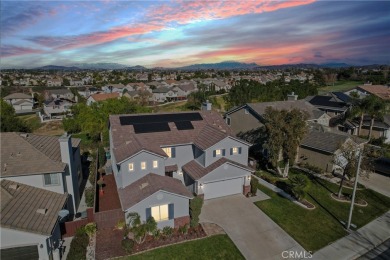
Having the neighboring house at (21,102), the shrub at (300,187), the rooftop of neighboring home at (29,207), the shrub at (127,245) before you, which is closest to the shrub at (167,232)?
the shrub at (127,245)

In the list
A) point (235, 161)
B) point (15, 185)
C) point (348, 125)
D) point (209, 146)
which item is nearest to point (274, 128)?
point (235, 161)

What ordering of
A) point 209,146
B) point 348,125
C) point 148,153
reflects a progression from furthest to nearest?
point 348,125 < point 209,146 < point 148,153

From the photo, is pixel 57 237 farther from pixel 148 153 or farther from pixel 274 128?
pixel 274 128

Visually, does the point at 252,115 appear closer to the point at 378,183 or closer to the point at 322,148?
the point at 322,148

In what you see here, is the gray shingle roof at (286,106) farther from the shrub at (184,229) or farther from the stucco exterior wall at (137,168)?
the shrub at (184,229)

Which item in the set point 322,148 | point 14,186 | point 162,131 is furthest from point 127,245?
point 322,148
